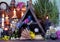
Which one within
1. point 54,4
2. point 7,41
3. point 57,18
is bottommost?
point 7,41

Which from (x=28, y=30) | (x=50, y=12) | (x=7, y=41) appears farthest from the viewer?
(x=50, y=12)

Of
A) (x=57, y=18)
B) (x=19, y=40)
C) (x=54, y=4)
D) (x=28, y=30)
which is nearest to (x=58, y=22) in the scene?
(x=57, y=18)

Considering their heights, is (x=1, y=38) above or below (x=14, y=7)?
below

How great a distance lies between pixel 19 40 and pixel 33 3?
408 mm

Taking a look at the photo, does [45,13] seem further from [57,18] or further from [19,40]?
[19,40]

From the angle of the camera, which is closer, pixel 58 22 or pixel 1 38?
pixel 1 38

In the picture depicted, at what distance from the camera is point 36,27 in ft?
5.20

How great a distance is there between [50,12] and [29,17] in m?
0.17

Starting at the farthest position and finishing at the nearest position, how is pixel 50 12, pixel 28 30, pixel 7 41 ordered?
pixel 50 12 → pixel 28 30 → pixel 7 41

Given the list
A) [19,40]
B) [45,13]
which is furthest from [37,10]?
[19,40]

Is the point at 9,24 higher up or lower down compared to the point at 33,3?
lower down

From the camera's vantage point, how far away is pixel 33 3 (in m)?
1.74

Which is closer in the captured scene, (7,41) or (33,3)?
(7,41)

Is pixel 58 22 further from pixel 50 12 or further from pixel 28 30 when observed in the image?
pixel 28 30
